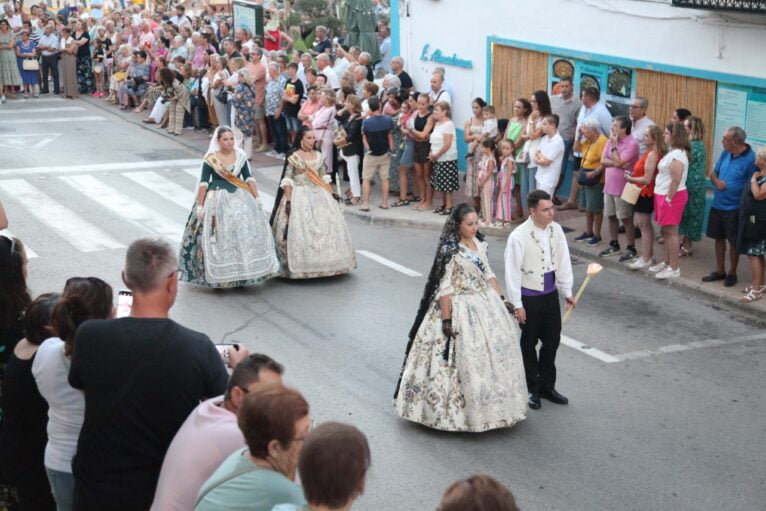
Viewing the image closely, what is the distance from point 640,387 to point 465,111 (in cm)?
1038

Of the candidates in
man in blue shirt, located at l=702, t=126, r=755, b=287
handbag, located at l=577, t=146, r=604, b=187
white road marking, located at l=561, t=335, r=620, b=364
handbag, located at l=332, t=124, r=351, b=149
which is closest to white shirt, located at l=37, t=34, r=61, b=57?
handbag, located at l=332, t=124, r=351, b=149

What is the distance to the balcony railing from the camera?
43.0 ft

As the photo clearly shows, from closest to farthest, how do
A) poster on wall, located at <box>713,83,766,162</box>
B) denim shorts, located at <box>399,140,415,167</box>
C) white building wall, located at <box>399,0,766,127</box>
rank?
poster on wall, located at <box>713,83,766,162</box> < white building wall, located at <box>399,0,766,127</box> < denim shorts, located at <box>399,140,415,167</box>

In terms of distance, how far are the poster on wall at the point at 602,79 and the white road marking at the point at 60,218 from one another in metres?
6.84

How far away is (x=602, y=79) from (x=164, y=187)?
717 cm

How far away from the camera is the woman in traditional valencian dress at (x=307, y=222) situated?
12680mm

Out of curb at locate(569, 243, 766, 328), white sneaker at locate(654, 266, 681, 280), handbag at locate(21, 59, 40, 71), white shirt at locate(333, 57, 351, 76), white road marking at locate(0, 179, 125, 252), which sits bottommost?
curb at locate(569, 243, 766, 328)

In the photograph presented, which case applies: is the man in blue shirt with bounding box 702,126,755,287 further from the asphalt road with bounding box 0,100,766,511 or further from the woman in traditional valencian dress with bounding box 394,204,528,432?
the woman in traditional valencian dress with bounding box 394,204,528,432

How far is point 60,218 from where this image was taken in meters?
16.0

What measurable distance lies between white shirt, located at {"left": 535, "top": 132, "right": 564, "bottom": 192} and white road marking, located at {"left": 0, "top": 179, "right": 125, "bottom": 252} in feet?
18.3

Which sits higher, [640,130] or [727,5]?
[727,5]

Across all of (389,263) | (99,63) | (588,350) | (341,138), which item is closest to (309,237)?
(389,263)

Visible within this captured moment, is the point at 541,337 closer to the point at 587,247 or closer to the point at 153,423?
the point at 153,423

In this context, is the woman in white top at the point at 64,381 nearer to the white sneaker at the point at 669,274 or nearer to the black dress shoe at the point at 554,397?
the black dress shoe at the point at 554,397
